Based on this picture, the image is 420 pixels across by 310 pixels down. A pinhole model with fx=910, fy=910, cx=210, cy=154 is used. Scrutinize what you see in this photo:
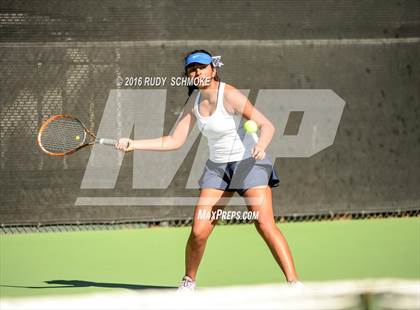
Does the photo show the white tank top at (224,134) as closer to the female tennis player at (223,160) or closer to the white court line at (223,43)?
the female tennis player at (223,160)

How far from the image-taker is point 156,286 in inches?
247

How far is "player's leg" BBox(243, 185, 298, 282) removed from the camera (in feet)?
17.8

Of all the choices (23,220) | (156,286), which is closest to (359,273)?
(156,286)

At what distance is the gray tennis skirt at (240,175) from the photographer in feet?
18.2

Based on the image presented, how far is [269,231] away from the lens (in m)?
5.46

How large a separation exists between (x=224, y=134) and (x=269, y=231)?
2.19ft

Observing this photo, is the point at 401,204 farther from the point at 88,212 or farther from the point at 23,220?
the point at 23,220

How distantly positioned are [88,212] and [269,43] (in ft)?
7.60

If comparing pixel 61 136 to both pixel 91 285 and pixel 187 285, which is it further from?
pixel 187 285

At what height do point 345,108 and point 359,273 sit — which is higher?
point 345,108

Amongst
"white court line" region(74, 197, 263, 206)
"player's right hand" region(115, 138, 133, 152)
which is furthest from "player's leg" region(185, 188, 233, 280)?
"white court line" region(74, 197, 263, 206)

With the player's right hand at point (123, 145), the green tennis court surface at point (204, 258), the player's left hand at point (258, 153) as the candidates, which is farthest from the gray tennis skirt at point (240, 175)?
the green tennis court surface at point (204, 258)

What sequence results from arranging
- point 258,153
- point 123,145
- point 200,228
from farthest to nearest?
1. point 200,228
2. point 123,145
3. point 258,153

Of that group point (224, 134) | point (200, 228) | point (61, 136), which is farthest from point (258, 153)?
point (61, 136)
